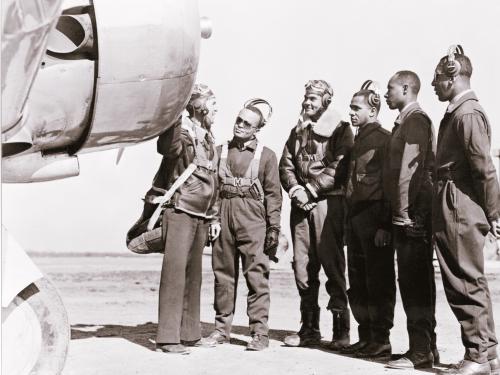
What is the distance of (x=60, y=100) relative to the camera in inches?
193

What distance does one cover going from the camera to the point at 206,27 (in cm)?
544

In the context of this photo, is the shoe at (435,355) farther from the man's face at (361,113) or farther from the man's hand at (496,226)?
the man's face at (361,113)

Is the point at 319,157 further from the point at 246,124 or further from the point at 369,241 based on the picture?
the point at 369,241

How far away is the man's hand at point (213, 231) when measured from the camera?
24.0ft

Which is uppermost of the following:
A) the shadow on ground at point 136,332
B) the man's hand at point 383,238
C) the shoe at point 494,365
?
the man's hand at point 383,238

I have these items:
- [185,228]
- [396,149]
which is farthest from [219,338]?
[396,149]

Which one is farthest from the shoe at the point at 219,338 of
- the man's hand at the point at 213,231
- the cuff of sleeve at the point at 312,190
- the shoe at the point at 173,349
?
the cuff of sleeve at the point at 312,190

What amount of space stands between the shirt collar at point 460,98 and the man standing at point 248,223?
6.30 ft

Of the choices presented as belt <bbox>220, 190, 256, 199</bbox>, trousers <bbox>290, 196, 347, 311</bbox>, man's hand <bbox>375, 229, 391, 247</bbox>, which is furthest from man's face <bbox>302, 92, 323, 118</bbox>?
man's hand <bbox>375, 229, 391, 247</bbox>

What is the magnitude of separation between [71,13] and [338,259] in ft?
11.0

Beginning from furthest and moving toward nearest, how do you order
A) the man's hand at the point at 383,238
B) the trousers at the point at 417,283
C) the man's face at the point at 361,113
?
the man's face at the point at 361,113 → the man's hand at the point at 383,238 → the trousers at the point at 417,283

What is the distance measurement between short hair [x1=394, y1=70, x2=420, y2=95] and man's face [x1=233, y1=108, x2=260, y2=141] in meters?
1.34

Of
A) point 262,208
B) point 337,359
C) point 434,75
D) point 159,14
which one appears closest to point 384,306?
point 337,359

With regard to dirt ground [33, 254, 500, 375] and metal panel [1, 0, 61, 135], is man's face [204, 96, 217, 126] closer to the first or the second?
dirt ground [33, 254, 500, 375]
